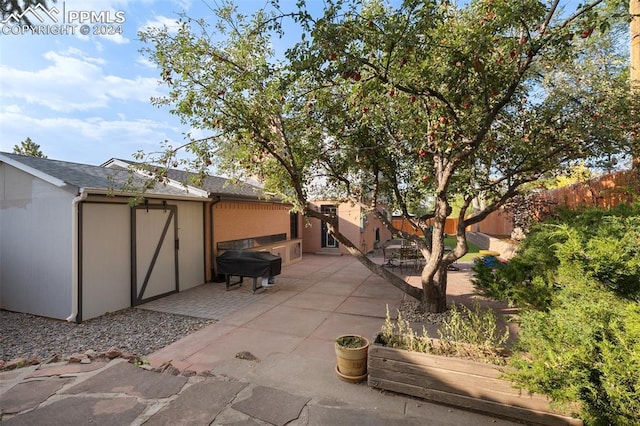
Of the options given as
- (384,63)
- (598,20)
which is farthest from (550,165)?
(384,63)

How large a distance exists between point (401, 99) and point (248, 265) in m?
5.73

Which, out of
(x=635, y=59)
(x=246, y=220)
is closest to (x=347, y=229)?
(x=246, y=220)

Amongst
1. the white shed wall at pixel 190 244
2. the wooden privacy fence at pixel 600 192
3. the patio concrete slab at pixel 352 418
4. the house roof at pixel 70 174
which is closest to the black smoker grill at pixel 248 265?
the white shed wall at pixel 190 244

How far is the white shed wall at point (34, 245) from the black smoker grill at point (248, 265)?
11.5 ft

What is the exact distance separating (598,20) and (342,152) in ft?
14.7

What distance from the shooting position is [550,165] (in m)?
5.72

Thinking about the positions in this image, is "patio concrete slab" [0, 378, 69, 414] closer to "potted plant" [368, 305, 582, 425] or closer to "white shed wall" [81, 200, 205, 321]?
"white shed wall" [81, 200, 205, 321]

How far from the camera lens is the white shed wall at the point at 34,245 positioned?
6344mm

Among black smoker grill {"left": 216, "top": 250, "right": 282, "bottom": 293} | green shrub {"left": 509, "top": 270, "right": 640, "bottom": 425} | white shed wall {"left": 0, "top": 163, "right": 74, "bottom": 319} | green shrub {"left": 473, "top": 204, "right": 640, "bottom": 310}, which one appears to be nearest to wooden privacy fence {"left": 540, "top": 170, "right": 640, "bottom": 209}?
green shrub {"left": 473, "top": 204, "right": 640, "bottom": 310}

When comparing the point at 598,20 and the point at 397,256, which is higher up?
the point at 598,20

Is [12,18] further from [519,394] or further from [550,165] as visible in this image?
[550,165]

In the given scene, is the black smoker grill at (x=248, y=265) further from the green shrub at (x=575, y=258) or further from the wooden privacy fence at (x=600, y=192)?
the green shrub at (x=575, y=258)

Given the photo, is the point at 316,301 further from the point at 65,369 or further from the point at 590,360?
the point at 590,360

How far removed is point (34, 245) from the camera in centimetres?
677
